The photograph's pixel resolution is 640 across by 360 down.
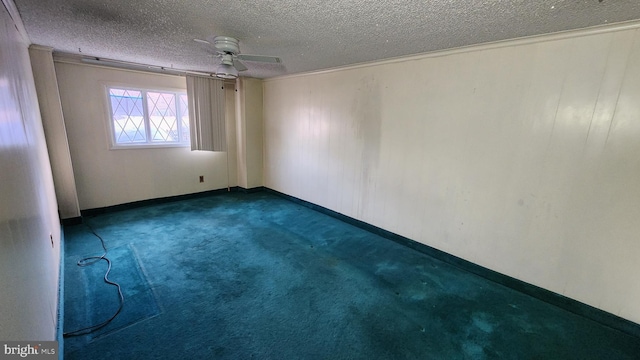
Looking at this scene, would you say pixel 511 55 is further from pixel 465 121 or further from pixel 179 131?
pixel 179 131

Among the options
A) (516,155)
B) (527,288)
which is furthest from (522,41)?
(527,288)

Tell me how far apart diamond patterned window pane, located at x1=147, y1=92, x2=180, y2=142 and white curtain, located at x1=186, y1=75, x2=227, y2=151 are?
0.29 metres

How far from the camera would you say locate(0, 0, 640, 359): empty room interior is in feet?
5.74

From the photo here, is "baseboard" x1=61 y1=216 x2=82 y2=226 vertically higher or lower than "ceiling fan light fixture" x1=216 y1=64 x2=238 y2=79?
lower

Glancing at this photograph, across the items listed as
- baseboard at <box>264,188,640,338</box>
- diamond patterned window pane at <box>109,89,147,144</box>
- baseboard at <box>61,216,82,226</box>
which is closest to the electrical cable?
baseboard at <box>61,216,82,226</box>

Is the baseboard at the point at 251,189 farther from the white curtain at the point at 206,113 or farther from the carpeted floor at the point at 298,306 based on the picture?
the carpeted floor at the point at 298,306

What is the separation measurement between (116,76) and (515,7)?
15.4 ft

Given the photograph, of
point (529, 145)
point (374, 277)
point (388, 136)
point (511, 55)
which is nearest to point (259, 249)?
point (374, 277)

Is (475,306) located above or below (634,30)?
below

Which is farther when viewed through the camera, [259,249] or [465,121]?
[259,249]

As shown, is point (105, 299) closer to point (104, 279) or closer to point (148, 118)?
point (104, 279)

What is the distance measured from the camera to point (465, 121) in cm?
261

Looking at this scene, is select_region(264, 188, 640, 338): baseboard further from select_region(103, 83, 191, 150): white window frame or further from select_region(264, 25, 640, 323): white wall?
select_region(103, 83, 191, 150): white window frame

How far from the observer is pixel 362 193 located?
3666 mm
